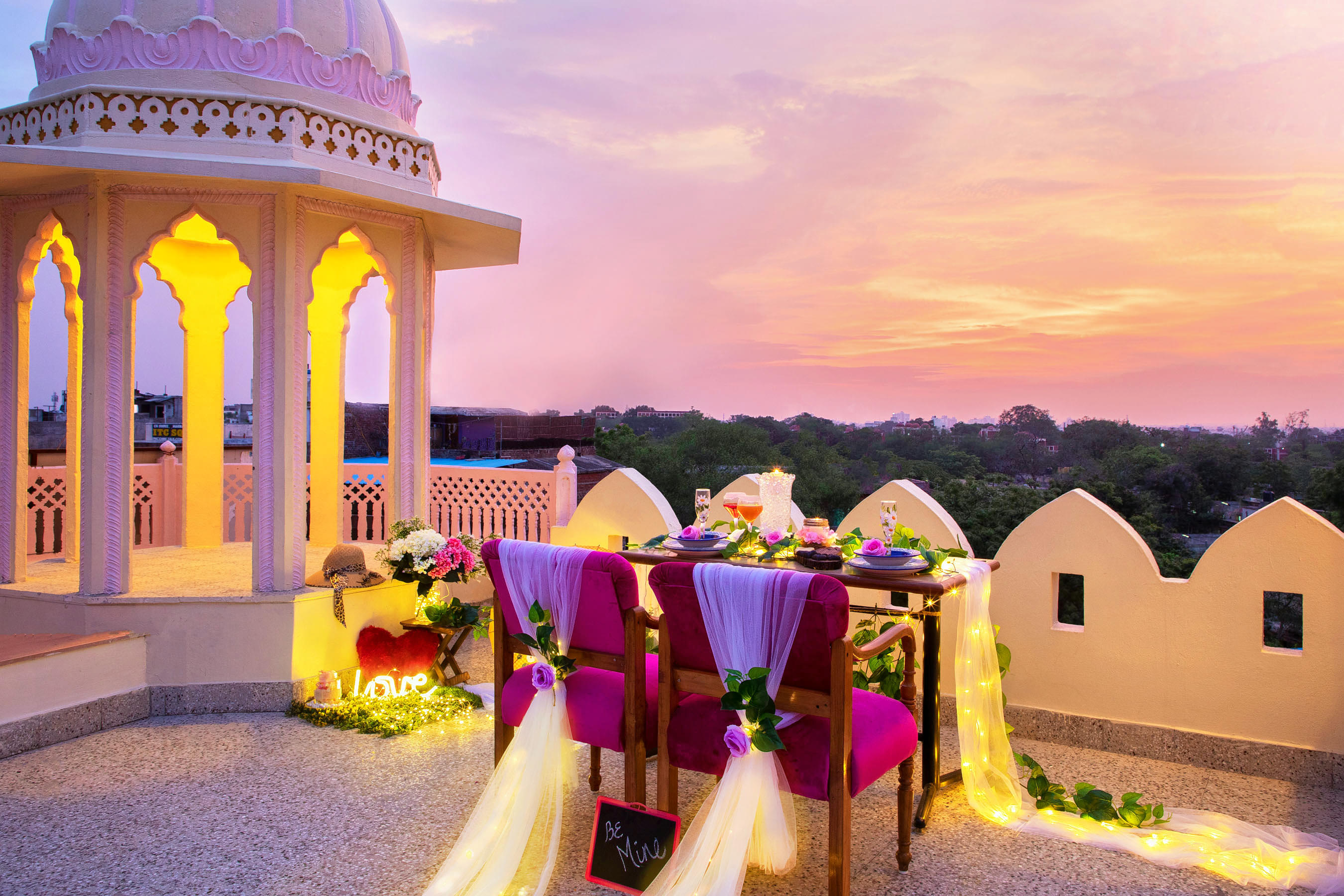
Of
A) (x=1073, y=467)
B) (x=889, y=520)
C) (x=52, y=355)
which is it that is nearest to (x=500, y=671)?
(x=889, y=520)

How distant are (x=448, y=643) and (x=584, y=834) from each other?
7.39 ft

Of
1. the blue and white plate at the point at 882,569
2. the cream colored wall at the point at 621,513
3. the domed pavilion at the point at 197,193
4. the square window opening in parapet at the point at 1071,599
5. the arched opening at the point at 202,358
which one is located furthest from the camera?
the arched opening at the point at 202,358

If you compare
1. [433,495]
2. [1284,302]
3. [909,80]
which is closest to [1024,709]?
[433,495]

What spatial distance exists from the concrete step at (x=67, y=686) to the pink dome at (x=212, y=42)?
3002 millimetres

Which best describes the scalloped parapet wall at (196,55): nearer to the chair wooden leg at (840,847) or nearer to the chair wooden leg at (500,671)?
the chair wooden leg at (500,671)

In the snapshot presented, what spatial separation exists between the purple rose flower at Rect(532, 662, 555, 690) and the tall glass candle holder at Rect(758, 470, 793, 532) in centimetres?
147

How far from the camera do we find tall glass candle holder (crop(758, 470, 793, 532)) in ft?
13.0

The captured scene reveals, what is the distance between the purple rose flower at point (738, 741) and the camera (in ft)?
7.72

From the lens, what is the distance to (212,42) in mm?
4406

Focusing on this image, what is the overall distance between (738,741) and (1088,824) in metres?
1.72

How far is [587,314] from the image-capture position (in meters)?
11.1

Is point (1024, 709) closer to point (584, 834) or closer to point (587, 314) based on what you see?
point (584, 834)

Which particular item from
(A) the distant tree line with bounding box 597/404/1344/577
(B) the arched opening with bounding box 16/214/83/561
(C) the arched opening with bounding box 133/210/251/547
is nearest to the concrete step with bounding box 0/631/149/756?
(B) the arched opening with bounding box 16/214/83/561

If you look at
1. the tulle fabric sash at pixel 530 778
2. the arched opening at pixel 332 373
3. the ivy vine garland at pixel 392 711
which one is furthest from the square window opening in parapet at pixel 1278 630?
the arched opening at pixel 332 373
